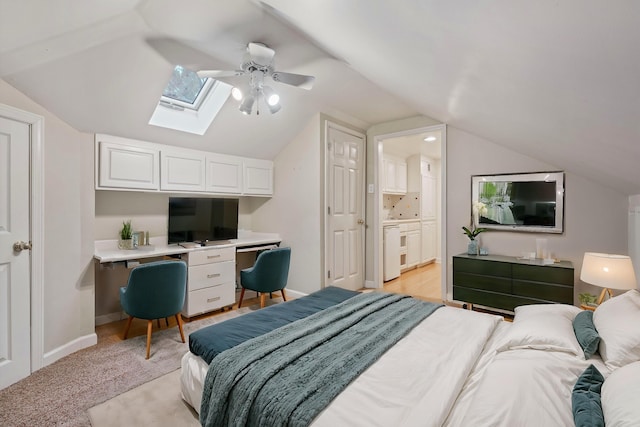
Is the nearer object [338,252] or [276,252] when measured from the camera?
[276,252]

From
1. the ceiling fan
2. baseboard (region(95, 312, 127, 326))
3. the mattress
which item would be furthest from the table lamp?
baseboard (region(95, 312, 127, 326))

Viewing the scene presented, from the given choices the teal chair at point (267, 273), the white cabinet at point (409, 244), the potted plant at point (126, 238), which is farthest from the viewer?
the white cabinet at point (409, 244)

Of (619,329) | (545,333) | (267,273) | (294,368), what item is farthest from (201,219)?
(619,329)

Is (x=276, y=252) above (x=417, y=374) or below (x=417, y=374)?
above

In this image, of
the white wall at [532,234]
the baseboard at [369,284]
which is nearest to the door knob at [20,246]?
the baseboard at [369,284]

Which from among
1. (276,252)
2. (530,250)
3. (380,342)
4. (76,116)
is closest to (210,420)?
(380,342)

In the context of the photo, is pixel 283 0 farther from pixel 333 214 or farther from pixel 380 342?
pixel 333 214

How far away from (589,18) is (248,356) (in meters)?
1.71

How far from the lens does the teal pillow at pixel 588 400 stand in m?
0.89

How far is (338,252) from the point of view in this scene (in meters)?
4.21

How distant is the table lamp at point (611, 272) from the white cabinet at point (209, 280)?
3.48 m

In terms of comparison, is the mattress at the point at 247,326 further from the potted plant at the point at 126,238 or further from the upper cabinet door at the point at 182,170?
the upper cabinet door at the point at 182,170

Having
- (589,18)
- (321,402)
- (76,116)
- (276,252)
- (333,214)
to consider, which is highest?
(76,116)

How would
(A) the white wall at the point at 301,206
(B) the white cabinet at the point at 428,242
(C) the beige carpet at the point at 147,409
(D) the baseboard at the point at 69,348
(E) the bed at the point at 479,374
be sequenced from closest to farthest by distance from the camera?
1. (E) the bed at the point at 479,374
2. (C) the beige carpet at the point at 147,409
3. (D) the baseboard at the point at 69,348
4. (A) the white wall at the point at 301,206
5. (B) the white cabinet at the point at 428,242
